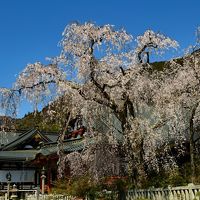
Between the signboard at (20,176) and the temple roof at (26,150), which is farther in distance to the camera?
the signboard at (20,176)

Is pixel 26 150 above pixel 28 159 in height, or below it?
above

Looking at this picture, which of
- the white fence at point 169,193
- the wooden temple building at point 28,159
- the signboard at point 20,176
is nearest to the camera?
the white fence at point 169,193

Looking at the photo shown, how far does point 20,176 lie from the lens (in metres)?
37.8

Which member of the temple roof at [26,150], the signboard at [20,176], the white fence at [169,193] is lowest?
the white fence at [169,193]

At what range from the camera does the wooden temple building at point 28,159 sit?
32.1 meters

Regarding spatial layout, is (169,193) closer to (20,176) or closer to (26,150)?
(20,176)

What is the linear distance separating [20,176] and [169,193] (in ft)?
93.0

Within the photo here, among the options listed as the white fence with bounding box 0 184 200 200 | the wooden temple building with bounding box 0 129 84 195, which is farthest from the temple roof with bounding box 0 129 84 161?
the white fence with bounding box 0 184 200 200

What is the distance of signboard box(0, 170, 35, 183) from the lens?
121 feet

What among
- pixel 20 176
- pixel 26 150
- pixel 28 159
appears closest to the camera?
pixel 28 159

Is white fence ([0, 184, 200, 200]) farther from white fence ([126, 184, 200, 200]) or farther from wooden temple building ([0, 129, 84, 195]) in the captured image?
wooden temple building ([0, 129, 84, 195])

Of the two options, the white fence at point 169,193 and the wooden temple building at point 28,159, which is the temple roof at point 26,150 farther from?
the white fence at point 169,193

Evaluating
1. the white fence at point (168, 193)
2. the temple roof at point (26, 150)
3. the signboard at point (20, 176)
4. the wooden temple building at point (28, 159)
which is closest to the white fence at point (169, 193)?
the white fence at point (168, 193)

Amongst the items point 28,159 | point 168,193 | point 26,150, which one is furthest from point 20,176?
point 168,193
